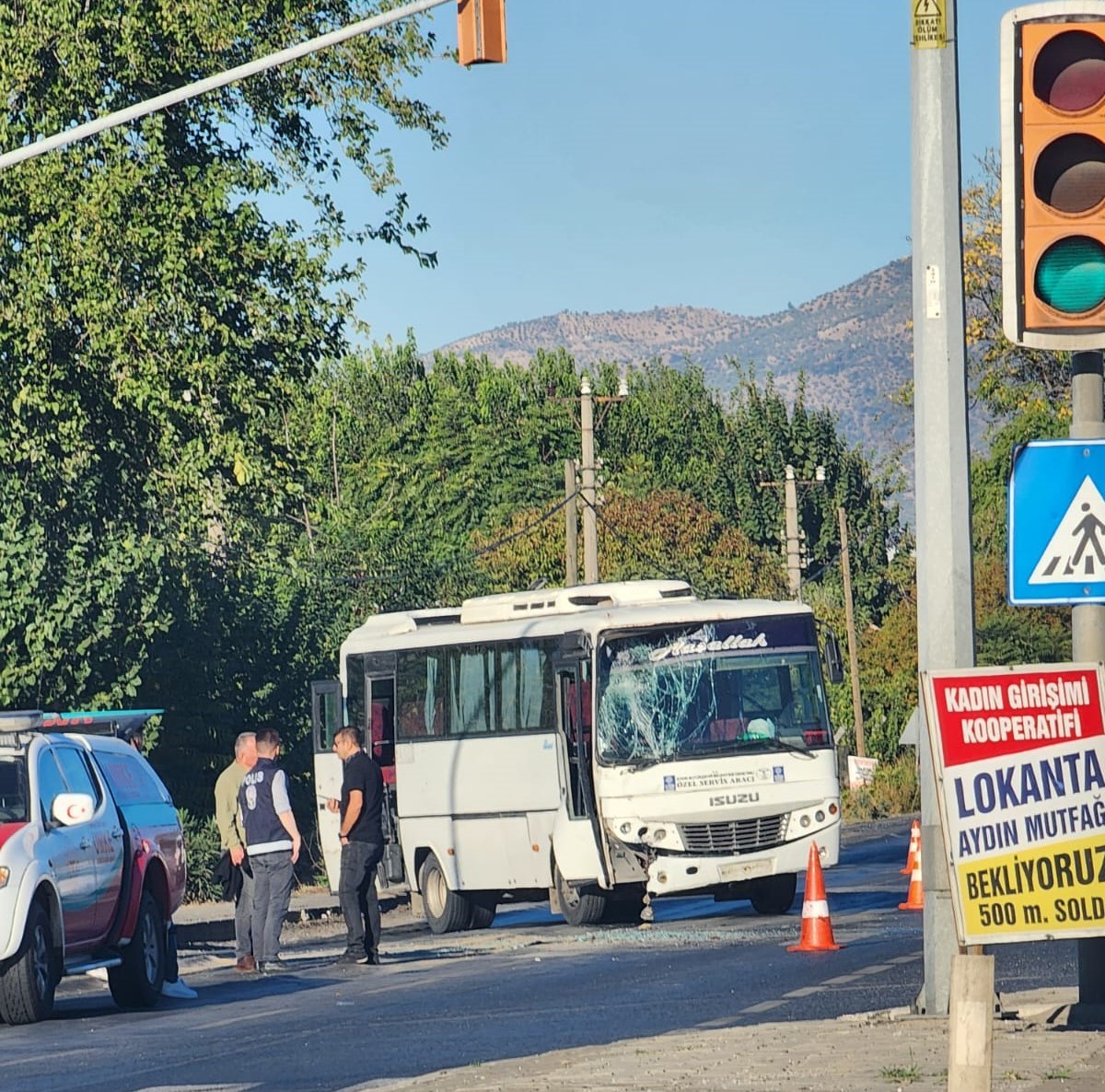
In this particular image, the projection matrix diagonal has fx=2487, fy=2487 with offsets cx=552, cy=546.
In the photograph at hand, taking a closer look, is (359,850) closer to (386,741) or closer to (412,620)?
(386,741)

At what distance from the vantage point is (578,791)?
949 inches

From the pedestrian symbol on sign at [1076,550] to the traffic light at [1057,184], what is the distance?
718 millimetres

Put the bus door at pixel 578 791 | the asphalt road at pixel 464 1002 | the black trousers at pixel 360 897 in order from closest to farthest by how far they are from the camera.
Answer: the asphalt road at pixel 464 1002
the black trousers at pixel 360 897
the bus door at pixel 578 791

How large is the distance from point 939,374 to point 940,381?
0.04m

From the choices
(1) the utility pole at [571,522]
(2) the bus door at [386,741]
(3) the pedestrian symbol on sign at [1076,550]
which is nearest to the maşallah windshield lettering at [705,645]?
(2) the bus door at [386,741]

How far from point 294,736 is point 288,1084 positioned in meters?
23.9

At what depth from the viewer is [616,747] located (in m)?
23.9

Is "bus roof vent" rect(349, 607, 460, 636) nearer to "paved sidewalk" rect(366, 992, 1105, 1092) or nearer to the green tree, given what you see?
the green tree

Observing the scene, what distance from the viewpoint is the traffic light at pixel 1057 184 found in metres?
8.59

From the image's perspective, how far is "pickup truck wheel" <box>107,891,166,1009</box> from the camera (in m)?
16.9

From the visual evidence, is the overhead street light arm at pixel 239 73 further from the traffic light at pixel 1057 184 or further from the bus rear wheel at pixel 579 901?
the traffic light at pixel 1057 184

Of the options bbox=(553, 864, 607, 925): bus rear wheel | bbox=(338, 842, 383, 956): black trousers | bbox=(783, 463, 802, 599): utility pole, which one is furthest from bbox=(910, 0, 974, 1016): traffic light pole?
bbox=(783, 463, 802, 599): utility pole

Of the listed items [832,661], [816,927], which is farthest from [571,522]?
[816,927]

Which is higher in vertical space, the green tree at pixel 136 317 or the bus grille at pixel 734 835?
the green tree at pixel 136 317
